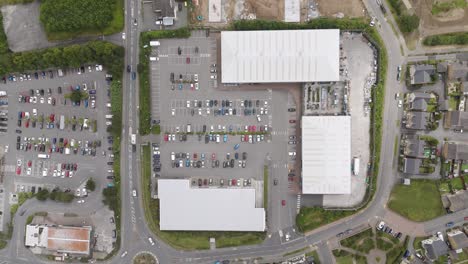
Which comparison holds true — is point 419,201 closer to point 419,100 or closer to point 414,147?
point 414,147

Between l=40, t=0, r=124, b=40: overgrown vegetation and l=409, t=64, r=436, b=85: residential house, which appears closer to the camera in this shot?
l=409, t=64, r=436, b=85: residential house

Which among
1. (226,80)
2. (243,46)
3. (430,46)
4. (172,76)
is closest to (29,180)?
(172,76)

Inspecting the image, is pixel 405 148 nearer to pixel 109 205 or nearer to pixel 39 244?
pixel 109 205

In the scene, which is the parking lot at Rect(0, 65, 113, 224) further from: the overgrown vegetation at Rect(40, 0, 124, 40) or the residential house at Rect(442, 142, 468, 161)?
the residential house at Rect(442, 142, 468, 161)

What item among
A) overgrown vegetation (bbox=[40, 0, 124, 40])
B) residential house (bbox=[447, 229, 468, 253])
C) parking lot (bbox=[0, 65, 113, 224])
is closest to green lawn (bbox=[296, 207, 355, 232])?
residential house (bbox=[447, 229, 468, 253])

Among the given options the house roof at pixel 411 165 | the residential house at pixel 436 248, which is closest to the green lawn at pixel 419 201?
the house roof at pixel 411 165

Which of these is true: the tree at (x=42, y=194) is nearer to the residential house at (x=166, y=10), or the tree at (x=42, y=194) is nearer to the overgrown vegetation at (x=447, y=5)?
the residential house at (x=166, y=10)

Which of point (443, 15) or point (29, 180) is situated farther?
point (29, 180)
